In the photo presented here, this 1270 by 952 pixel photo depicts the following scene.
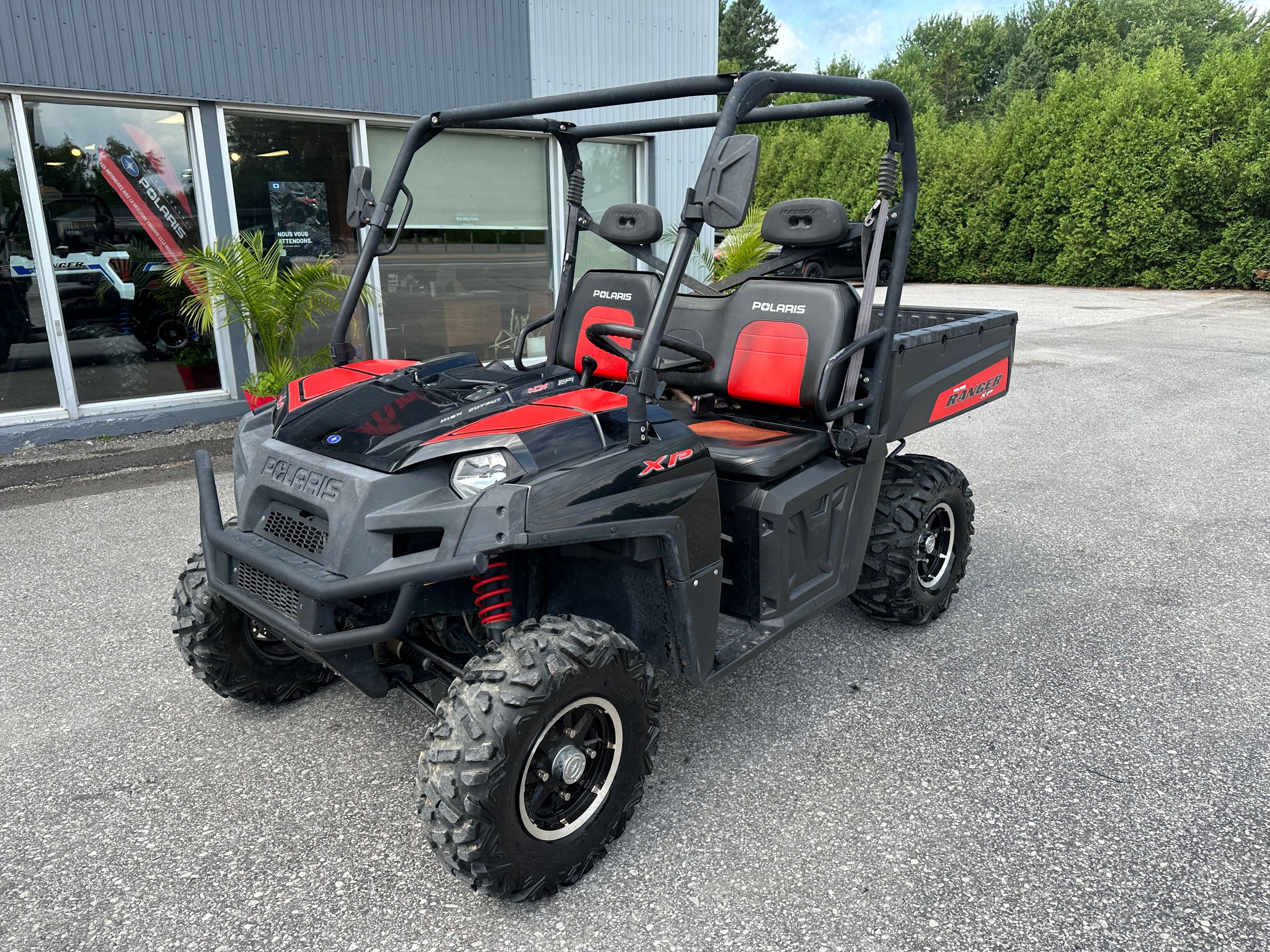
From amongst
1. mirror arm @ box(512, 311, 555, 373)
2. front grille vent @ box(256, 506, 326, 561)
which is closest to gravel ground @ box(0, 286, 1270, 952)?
front grille vent @ box(256, 506, 326, 561)

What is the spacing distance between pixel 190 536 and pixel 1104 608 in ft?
15.3

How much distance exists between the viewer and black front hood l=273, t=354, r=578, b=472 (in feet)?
8.23

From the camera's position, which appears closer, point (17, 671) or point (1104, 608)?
point (17, 671)

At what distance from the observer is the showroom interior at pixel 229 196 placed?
6.79 metres

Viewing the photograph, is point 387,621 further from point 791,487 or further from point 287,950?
point 791,487

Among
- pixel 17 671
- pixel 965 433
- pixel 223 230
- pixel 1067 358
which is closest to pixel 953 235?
pixel 1067 358

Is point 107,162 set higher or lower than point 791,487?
higher

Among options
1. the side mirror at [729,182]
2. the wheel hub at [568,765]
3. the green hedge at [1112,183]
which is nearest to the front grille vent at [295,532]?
the wheel hub at [568,765]

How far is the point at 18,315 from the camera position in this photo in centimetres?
690

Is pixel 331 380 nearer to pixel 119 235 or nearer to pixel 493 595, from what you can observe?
pixel 493 595

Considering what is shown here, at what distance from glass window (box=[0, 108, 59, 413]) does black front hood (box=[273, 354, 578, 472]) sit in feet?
17.3

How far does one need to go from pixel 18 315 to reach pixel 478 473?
628 cm

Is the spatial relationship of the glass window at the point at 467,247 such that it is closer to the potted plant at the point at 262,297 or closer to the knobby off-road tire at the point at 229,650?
the potted plant at the point at 262,297

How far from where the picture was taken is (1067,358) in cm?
1118
